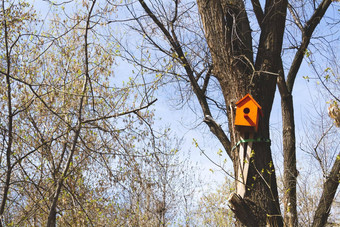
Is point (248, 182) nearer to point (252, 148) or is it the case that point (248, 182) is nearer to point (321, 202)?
point (252, 148)

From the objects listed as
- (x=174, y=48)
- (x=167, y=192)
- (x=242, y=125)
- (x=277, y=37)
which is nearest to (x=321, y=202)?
(x=242, y=125)

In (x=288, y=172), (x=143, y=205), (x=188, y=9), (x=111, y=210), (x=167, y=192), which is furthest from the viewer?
(x=167, y=192)

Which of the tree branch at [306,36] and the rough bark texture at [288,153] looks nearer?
the rough bark texture at [288,153]

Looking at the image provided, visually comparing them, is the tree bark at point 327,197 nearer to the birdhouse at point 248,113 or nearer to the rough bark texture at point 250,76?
the rough bark texture at point 250,76

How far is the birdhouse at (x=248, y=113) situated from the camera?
11.5 ft

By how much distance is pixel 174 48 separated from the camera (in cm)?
481

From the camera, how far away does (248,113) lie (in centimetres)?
350

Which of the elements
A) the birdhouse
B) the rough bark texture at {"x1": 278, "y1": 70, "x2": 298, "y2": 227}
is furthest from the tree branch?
the birdhouse

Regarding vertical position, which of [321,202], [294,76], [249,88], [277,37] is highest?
[294,76]

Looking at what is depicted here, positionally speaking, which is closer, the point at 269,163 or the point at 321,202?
the point at 269,163

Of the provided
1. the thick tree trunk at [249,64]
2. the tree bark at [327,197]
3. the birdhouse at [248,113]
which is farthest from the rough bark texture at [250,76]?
the tree bark at [327,197]

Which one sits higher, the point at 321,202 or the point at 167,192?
the point at 167,192

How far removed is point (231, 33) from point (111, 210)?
17.9 ft

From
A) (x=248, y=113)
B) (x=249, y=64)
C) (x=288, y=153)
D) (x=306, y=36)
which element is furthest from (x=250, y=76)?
(x=306, y=36)
